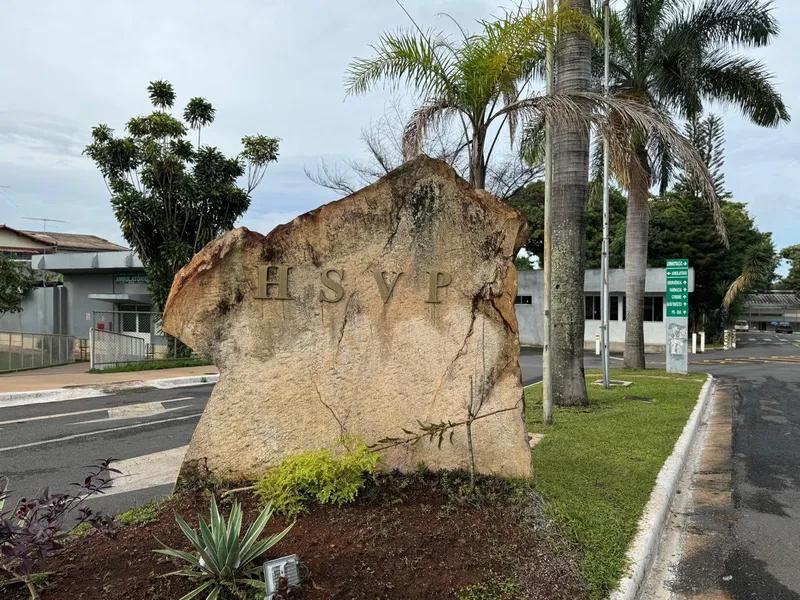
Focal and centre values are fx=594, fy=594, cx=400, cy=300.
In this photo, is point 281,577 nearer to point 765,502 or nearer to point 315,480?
point 315,480

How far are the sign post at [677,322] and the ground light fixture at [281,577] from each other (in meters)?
15.6

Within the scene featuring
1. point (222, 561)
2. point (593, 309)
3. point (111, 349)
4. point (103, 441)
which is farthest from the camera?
point (593, 309)

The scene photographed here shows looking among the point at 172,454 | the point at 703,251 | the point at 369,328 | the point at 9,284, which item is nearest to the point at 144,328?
the point at 9,284

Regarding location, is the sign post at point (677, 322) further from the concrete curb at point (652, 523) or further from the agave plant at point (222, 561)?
the agave plant at point (222, 561)

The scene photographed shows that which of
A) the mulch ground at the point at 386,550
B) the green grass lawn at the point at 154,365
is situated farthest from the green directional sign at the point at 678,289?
the mulch ground at the point at 386,550

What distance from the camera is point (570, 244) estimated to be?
9.40 meters

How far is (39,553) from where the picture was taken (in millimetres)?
2824

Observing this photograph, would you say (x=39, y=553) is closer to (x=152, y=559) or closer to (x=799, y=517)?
(x=152, y=559)

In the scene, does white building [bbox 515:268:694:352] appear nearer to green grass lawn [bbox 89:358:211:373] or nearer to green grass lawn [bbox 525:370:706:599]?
green grass lawn [bbox 89:358:211:373]

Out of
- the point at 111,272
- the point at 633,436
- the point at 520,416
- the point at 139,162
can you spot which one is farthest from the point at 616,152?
the point at 111,272

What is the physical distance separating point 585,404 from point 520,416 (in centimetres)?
539

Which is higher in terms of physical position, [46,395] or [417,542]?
[417,542]

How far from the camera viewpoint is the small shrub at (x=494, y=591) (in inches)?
119

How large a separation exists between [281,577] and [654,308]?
31849mm
